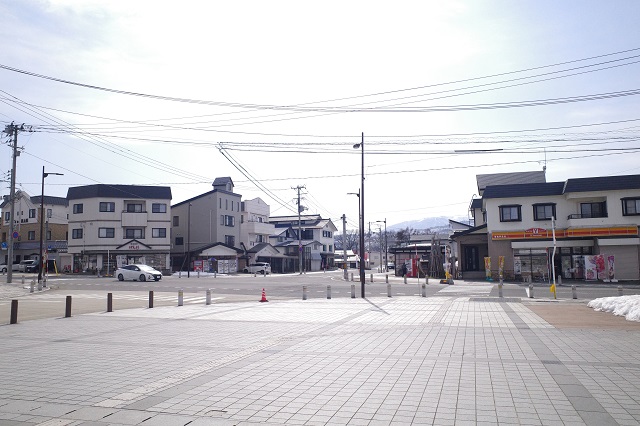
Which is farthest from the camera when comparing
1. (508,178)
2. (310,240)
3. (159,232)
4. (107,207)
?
(310,240)

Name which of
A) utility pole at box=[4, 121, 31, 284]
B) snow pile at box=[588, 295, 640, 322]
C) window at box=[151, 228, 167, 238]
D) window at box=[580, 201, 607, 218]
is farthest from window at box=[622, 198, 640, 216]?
window at box=[151, 228, 167, 238]

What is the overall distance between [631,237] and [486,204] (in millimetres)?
11019

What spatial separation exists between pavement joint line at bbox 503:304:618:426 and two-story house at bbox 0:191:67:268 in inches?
2796

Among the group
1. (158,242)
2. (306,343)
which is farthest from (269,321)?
(158,242)

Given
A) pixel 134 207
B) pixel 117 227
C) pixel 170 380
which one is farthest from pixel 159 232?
pixel 170 380

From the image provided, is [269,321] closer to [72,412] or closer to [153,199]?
[72,412]

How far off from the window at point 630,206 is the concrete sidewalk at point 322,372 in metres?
28.2

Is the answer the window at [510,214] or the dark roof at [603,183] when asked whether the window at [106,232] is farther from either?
the dark roof at [603,183]

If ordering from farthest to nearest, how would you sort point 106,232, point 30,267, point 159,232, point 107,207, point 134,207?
point 30,267 < point 134,207 < point 159,232 < point 107,207 < point 106,232

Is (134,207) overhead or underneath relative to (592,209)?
overhead

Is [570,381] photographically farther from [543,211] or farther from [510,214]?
[543,211]

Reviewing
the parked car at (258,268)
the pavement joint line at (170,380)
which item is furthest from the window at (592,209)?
the parked car at (258,268)

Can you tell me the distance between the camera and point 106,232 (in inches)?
2359

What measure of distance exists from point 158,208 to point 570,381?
2373 inches
